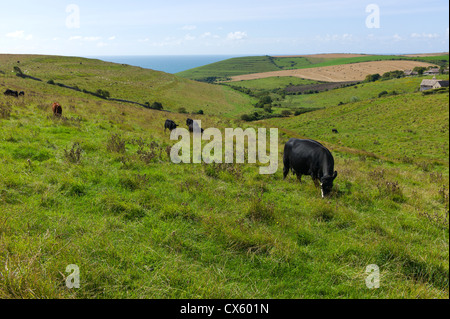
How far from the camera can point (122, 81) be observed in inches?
3332

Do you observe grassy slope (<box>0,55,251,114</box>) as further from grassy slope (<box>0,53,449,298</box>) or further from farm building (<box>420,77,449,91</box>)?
farm building (<box>420,77,449,91</box>)

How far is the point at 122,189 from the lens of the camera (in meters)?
6.05

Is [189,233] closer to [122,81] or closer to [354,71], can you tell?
[122,81]

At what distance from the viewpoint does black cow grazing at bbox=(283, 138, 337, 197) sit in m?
7.76

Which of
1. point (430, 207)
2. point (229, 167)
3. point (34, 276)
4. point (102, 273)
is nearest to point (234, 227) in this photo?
point (102, 273)

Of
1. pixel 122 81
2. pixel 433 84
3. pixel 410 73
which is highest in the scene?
pixel 410 73

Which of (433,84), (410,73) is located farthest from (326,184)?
(410,73)

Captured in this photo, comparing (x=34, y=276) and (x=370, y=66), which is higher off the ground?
(x=370, y=66)

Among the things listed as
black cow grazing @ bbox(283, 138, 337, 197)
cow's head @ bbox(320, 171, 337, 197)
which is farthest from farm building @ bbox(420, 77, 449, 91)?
cow's head @ bbox(320, 171, 337, 197)

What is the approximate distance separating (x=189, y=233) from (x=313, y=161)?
19.2 feet

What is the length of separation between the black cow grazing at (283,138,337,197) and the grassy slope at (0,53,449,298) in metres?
0.65
